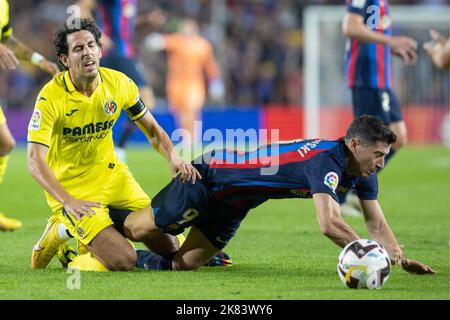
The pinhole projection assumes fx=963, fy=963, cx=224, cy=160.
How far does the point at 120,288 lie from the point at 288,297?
3.33 ft

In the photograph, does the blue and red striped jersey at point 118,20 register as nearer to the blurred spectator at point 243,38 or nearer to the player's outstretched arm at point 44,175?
the player's outstretched arm at point 44,175

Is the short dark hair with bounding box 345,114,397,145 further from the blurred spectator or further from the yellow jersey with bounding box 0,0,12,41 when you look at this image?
the blurred spectator

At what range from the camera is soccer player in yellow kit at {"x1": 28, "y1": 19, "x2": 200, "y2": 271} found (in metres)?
6.36

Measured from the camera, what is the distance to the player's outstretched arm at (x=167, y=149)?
6387 millimetres

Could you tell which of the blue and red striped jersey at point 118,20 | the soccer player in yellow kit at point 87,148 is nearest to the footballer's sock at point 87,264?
the soccer player in yellow kit at point 87,148

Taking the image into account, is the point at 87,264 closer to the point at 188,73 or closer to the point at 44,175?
the point at 44,175

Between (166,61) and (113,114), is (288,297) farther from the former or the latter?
(166,61)

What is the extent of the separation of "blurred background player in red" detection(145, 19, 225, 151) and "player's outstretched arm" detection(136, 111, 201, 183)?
1364cm

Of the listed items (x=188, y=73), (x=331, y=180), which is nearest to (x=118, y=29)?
(x=331, y=180)

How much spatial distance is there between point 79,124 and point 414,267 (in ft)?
7.98

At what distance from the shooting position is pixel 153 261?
672cm

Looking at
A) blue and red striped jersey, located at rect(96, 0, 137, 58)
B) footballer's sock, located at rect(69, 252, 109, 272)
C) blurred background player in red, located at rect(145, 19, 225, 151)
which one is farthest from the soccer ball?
blurred background player in red, located at rect(145, 19, 225, 151)

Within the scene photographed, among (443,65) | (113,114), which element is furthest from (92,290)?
(443,65)

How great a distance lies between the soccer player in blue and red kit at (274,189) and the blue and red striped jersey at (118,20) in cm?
551
